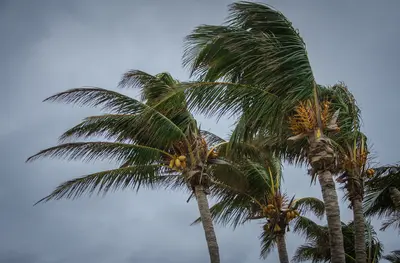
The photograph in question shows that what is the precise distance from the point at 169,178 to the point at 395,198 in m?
7.63

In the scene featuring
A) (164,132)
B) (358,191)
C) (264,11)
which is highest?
(264,11)

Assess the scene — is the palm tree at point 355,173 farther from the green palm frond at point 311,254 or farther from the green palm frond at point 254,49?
the green palm frond at point 311,254

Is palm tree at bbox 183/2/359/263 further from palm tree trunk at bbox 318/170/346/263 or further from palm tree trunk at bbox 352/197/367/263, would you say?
palm tree trunk at bbox 352/197/367/263

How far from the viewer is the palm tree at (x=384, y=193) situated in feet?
52.5

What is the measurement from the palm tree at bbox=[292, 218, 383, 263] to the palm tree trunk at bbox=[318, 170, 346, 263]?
9.31m

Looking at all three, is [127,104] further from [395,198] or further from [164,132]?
[395,198]

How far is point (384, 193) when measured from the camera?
1686cm

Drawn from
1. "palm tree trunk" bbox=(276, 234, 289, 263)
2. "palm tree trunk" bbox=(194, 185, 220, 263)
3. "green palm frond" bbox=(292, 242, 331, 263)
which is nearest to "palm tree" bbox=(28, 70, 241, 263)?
"palm tree trunk" bbox=(194, 185, 220, 263)

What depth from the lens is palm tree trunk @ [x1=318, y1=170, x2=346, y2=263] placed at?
10570 mm

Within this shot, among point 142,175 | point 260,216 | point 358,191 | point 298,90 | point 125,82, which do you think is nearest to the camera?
point 298,90

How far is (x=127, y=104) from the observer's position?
1337cm

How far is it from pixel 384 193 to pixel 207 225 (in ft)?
23.5

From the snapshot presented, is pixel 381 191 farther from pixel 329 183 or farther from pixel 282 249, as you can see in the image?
pixel 329 183

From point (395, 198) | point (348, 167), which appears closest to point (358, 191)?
point (348, 167)
